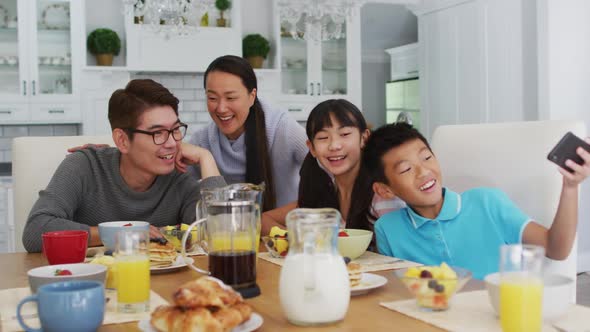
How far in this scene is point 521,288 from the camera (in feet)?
3.26

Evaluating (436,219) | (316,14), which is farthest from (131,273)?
(316,14)

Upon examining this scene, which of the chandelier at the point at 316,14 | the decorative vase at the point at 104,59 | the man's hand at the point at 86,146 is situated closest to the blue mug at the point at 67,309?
the man's hand at the point at 86,146

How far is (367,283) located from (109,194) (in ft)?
3.60

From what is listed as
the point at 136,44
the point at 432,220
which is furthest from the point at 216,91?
the point at 136,44

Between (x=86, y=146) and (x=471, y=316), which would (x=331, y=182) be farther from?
(x=471, y=316)

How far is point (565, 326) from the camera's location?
1049mm

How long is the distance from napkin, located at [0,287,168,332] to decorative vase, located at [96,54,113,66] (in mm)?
4324

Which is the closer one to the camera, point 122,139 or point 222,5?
point 122,139

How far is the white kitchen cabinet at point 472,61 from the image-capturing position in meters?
5.32

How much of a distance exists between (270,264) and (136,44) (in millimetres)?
4198

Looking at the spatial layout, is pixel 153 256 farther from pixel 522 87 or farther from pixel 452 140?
pixel 522 87

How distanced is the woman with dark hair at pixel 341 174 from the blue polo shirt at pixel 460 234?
23 cm

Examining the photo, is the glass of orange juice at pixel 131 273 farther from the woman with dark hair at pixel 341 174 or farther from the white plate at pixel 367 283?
the woman with dark hair at pixel 341 174

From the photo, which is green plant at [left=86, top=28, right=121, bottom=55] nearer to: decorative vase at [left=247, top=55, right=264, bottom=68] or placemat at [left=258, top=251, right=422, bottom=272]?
decorative vase at [left=247, top=55, right=264, bottom=68]
